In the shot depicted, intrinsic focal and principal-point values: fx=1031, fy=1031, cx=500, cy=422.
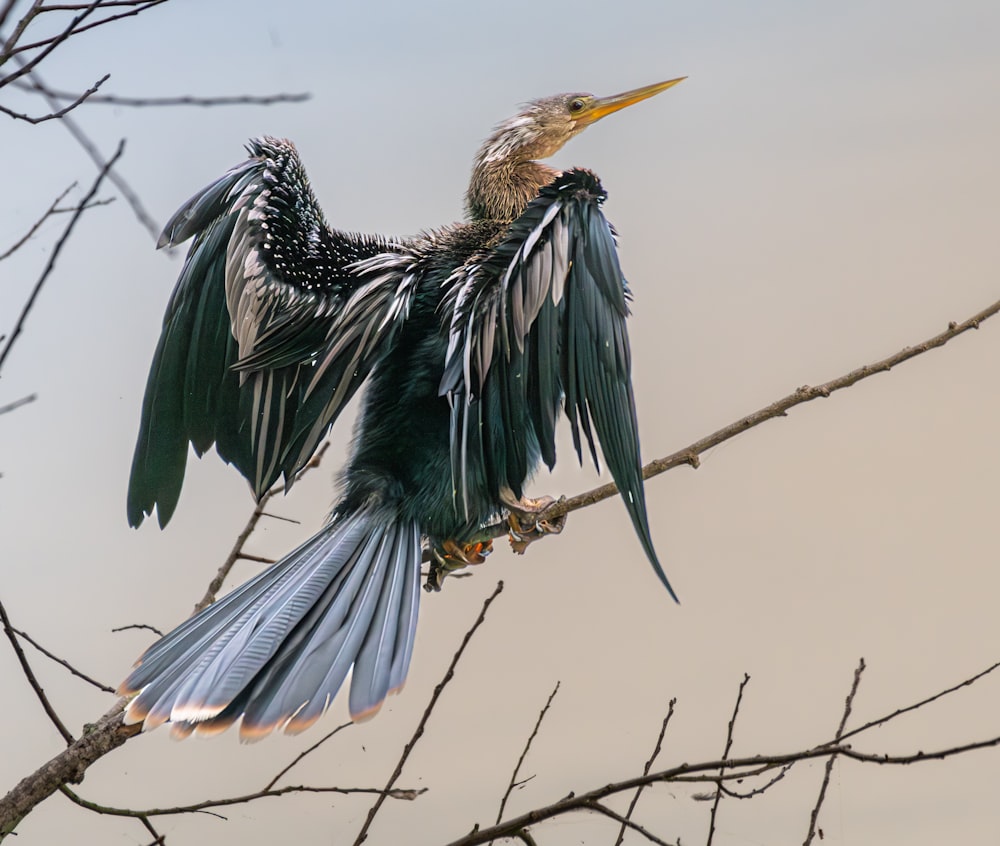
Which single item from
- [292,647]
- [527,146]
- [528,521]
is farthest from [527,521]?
[527,146]

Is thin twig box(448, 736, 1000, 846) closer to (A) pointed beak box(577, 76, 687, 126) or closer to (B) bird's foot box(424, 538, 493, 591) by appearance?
(B) bird's foot box(424, 538, 493, 591)

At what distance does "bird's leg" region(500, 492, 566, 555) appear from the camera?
176 cm

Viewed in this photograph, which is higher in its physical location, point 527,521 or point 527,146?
point 527,146

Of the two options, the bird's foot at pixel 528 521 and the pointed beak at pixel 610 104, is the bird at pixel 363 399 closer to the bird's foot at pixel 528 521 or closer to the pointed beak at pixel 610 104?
the bird's foot at pixel 528 521

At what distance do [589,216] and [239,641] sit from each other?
843 millimetres

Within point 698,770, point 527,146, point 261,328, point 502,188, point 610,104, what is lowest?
point 698,770

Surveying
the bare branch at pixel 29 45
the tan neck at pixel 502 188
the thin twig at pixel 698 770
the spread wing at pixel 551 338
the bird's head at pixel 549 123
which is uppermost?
the bird's head at pixel 549 123

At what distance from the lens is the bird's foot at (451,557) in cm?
187

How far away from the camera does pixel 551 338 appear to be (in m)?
1.62

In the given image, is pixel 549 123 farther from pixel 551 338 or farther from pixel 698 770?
pixel 698 770

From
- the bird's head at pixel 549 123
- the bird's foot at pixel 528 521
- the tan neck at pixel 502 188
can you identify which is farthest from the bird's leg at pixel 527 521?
the bird's head at pixel 549 123

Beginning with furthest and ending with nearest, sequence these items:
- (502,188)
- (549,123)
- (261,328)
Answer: (549,123) → (502,188) → (261,328)

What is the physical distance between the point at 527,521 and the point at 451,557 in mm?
208

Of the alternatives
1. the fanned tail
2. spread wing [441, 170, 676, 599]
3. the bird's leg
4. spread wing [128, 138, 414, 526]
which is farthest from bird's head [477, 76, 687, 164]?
the fanned tail
